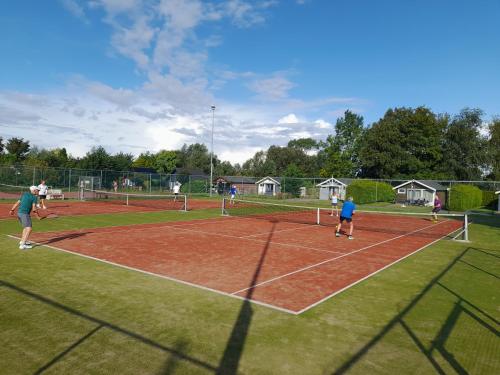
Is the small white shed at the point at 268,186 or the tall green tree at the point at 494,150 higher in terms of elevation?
the tall green tree at the point at 494,150

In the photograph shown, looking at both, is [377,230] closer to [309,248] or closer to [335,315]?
[309,248]

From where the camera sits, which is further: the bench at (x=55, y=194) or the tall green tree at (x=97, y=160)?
the tall green tree at (x=97, y=160)

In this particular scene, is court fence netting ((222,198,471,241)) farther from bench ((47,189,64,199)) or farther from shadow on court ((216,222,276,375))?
bench ((47,189,64,199))

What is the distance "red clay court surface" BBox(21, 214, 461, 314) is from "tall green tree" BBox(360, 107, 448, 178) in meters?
50.7

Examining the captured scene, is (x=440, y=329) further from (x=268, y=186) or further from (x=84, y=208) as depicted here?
(x=268, y=186)

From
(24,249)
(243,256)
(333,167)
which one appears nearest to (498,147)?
(333,167)

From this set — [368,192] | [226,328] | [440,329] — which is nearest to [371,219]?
[368,192]

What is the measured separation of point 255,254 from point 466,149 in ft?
216

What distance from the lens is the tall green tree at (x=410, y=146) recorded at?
65625 millimetres

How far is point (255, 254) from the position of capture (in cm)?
1185

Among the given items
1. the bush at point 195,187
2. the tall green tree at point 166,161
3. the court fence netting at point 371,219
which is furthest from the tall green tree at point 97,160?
the tall green tree at point 166,161

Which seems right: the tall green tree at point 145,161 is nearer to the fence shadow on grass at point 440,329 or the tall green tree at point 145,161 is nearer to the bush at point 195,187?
the bush at point 195,187

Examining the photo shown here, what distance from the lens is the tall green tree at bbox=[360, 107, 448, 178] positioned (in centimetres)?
6562

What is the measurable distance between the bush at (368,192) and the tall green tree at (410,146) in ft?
65.3
